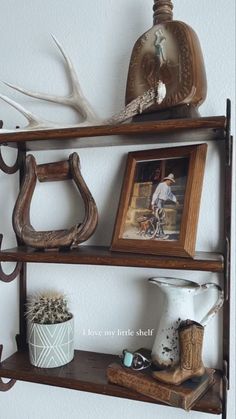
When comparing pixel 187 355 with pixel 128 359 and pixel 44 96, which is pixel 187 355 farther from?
pixel 44 96

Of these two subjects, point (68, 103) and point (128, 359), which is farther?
point (68, 103)

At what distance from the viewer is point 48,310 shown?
0.82 m

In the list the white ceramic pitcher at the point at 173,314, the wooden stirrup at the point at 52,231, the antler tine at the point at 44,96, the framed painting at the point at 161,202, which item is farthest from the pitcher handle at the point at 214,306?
the antler tine at the point at 44,96

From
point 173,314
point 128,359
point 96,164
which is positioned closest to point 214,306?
point 173,314

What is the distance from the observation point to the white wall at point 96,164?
2.56 ft

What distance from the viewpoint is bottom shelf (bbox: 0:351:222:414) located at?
688 millimetres

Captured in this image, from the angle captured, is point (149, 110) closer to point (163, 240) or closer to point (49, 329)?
point (163, 240)

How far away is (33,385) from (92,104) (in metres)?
0.75

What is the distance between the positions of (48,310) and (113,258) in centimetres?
24

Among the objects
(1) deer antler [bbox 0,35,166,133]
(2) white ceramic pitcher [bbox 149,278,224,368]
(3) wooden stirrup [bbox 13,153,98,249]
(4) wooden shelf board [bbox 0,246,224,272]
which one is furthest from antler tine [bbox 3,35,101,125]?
(2) white ceramic pitcher [bbox 149,278,224,368]

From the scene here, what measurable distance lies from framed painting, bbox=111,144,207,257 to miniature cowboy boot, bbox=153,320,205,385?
0.46 feet

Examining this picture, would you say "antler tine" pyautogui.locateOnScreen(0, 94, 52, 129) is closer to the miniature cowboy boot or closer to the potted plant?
the potted plant

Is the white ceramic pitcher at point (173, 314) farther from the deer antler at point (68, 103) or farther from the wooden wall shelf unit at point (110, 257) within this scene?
the deer antler at point (68, 103)

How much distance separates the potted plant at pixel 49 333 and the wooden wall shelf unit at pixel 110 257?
0.07ft
